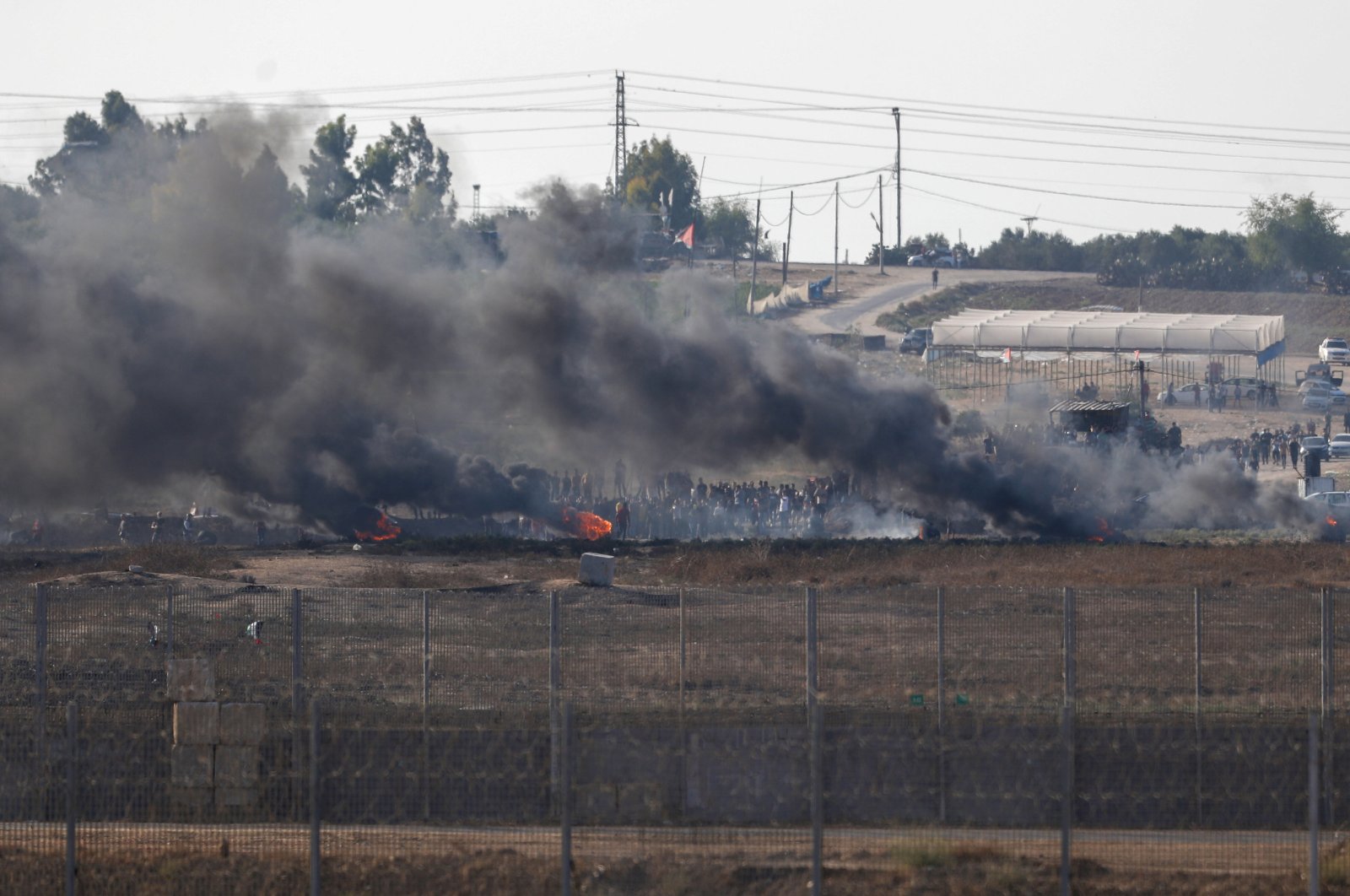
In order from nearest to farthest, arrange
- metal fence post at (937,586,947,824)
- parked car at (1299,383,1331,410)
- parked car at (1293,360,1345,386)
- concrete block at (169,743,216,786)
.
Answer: metal fence post at (937,586,947,824) → concrete block at (169,743,216,786) → parked car at (1299,383,1331,410) → parked car at (1293,360,1345,386)

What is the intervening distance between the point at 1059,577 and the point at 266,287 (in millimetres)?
38580

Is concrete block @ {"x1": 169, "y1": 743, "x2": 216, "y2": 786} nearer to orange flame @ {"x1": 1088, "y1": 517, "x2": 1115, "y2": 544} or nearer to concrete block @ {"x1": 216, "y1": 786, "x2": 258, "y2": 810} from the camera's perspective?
concrete block @ {"x1": 216, "y1": 786, "x2": 258, "y2": 810}

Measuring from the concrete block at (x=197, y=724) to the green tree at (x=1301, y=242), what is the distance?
122141 mm

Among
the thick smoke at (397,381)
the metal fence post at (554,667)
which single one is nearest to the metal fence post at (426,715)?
the metal fence post at (554,667)

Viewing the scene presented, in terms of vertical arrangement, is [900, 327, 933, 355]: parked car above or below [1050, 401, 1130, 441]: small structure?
above

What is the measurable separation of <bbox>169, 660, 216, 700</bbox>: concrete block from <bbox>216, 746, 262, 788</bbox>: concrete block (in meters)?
1.96

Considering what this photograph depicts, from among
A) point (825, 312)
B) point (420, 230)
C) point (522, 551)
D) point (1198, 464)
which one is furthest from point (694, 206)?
point (522, 551)

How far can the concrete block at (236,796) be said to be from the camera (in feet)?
52.5

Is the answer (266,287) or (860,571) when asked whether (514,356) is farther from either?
(860,571)

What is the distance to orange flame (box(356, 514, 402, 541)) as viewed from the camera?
54906 mm

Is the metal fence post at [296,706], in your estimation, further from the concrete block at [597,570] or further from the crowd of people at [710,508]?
the crowd of people at [710,508]

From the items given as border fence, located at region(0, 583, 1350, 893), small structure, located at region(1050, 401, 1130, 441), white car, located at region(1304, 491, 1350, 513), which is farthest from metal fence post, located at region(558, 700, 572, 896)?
small structure, located at region(1050, 401, 1130, 441)

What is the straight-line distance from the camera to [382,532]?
5550 cm

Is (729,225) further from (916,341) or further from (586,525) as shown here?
(586,525)
